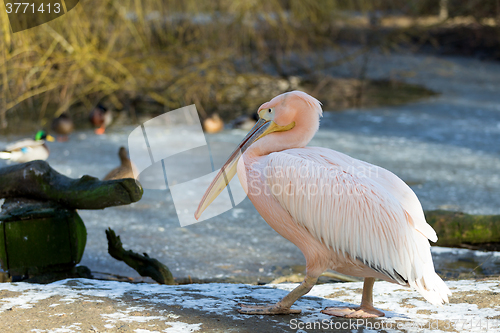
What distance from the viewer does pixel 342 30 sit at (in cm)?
1066

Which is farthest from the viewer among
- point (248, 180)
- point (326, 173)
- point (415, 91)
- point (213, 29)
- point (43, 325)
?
point (415, 91)

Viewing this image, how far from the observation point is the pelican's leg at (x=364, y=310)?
2.11 metres

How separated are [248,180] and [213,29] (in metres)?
5.78

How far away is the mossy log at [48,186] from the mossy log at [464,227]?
6.20ft

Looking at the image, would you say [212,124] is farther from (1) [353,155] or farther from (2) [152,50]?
(1) [353,155]

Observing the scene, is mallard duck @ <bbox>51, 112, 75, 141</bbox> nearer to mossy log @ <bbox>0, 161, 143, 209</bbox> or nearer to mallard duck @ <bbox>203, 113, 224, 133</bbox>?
mallard duck @ <bbox>203, 113, 224, 133</bbox>

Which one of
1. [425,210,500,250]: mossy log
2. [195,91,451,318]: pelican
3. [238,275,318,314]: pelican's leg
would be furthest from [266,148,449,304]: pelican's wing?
[425,210,500,250]: mossy log

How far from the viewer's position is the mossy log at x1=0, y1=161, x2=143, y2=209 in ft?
8.82

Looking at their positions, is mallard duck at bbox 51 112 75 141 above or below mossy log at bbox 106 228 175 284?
above

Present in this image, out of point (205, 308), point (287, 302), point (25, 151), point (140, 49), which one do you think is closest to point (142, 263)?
point (205, 308)

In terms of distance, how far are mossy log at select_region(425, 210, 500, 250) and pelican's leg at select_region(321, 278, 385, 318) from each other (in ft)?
3.77

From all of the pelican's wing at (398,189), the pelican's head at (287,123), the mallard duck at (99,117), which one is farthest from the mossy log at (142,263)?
the mallard duck at (99,117)

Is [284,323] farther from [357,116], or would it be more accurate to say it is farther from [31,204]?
[357,116]

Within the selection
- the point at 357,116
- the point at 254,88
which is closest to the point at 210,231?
the point at 357,116
